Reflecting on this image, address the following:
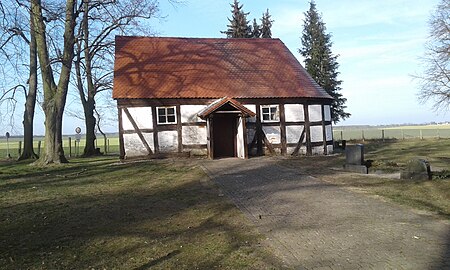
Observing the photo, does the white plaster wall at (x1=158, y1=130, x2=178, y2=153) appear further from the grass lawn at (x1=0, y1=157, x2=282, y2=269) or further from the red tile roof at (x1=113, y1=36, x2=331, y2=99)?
the grass lawn at (x1=0, y1=157, x2=282, y2=269)

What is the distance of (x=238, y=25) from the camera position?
1699 inches

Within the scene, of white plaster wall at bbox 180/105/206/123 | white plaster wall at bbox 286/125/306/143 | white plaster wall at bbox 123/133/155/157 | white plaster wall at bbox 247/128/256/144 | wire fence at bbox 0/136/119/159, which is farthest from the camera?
wire fence at bbox 0/136/119/159

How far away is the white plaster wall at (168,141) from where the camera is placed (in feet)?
68.8

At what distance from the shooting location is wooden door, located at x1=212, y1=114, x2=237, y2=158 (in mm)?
22281

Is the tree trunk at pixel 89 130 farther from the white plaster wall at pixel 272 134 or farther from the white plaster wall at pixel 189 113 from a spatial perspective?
the white plaster wall at pixel 272 134

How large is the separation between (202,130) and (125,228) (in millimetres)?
13862

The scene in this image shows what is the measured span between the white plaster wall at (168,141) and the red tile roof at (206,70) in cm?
198

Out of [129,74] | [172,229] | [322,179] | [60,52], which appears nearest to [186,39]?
[129,74]

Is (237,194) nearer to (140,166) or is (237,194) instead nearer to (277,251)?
(277,251)

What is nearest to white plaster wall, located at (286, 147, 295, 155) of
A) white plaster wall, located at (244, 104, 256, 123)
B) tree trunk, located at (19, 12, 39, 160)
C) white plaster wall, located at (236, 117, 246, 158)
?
white plaster wall, located at (244, 104, 256, 123)

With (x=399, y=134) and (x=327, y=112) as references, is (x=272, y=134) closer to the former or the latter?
(x=327, y=112)

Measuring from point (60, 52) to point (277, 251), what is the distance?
59.5 feet

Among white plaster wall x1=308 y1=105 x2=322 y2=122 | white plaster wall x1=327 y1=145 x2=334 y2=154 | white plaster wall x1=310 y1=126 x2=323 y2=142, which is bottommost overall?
white plaster wall x1=327 y1=145 x2=334 y2=154

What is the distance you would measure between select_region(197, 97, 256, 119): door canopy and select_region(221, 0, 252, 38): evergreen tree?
951 inches
